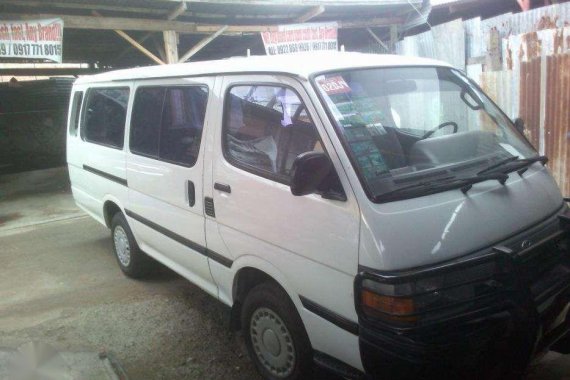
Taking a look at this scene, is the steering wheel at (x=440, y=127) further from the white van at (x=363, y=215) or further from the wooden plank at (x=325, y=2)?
the wooden plank at (x=325, y=2)

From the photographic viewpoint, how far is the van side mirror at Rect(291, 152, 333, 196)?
6.86 ft

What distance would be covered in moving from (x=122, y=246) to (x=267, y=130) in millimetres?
2794

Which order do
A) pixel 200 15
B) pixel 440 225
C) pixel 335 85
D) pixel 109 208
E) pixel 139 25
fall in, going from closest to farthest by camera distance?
pixel 440 225
pixel 335 85
pixel 109 208
pixel 139 25
pixel 200 15

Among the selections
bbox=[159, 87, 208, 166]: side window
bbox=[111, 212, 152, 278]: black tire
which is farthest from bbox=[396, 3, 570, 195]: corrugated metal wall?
bbox=[111, 212, 152, 278]: black tire

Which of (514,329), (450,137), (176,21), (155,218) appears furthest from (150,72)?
(176,21)

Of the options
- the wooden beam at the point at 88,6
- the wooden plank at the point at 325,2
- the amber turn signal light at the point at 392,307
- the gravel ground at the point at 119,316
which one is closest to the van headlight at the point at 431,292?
the amber turn signal light at the point at 392,307

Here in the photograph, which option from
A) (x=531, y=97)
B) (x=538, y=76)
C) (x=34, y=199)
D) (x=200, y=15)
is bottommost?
(x=34, y=199)

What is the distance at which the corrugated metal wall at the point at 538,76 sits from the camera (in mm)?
5344

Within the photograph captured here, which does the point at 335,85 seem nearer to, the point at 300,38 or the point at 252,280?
the point at 252,280

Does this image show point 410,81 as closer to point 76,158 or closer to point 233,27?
point 76,158

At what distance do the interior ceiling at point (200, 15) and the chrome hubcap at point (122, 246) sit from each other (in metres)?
4.16

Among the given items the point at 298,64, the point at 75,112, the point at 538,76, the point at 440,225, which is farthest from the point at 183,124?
the point at 538,76

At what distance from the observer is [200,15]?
8.39 metres

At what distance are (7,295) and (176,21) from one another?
5.56 metres
